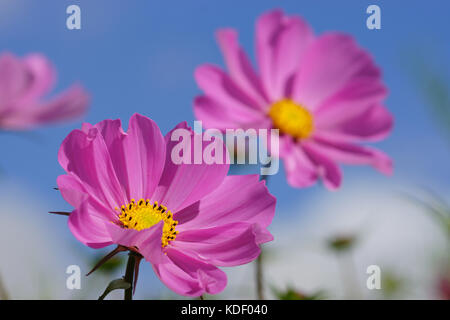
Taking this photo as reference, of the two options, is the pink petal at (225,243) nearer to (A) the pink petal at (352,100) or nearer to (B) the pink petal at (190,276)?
(B) the pink petal at (190,276)

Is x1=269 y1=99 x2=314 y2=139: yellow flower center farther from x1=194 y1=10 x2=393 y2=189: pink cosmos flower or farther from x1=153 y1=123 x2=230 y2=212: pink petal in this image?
x1=153 y1=123 x2=230 y2=212: pink petal

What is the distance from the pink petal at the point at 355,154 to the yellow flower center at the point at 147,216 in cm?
27

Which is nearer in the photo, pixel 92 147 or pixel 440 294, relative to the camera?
pixel 92 147

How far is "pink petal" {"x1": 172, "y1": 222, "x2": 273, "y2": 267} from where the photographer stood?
1.04 ft

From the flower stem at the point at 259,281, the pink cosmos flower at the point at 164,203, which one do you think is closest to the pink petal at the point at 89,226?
the pink cosmos flower at the point at 164,203

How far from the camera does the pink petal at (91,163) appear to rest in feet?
1.04

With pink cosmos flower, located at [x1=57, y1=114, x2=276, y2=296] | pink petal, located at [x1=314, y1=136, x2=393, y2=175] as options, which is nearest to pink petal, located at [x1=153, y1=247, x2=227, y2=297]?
A: pink cosmos flower, located at [x1=57, y1=114, x2=276, y2=296]

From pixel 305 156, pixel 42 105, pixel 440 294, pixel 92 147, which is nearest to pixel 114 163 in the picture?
pixel 92 147

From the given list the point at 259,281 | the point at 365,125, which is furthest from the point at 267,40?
the point at 259,281

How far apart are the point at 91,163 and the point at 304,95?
39cm
